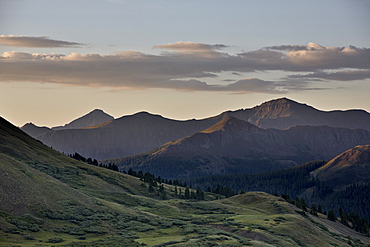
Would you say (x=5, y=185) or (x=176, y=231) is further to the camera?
(x=176, y=231)

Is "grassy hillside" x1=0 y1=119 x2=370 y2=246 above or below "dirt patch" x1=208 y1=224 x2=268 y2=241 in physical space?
above

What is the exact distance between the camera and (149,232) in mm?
108188

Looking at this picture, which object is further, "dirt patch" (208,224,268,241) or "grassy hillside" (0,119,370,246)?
"dirt patch" (208,224,268,241)

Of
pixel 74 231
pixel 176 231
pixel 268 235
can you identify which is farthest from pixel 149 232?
pixel 268 235

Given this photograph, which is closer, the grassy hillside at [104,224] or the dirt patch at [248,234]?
the grassy hillside at [104,224]

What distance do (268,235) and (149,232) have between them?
98.7 feet

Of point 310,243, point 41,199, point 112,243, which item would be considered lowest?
point 310,243

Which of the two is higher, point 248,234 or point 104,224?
point 104,224

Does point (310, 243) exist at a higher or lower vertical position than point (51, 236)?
lower

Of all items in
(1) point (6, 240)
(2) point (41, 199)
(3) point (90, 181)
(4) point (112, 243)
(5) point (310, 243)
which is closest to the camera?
(1) point (6, 240)

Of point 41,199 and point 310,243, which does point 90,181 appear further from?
point 310,243

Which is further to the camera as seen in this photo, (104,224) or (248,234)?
(248,234)

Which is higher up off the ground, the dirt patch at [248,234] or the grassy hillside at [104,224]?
the grassy hillside at [104,224]

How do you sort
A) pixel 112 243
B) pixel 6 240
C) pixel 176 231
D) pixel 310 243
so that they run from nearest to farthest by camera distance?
pixel 6 240, pixel 112 243, pixel 176 231, pixel 310 243
